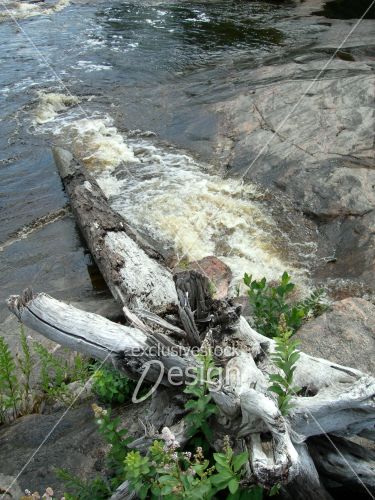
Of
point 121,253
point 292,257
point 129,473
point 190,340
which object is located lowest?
point 292,257

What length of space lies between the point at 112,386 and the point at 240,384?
1.26 meters

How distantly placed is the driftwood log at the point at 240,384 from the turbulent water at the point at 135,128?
100 inches

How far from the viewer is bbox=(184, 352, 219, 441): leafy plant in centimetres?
268

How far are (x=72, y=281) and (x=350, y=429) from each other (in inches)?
172

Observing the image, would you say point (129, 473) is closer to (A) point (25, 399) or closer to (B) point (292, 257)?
(A) point (25, 399)

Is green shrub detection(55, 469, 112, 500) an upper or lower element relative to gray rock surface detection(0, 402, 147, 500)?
upper

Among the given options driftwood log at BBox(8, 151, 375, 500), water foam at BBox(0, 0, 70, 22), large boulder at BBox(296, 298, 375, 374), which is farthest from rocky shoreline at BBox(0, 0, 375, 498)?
water foam at BBox(0, 0, 70, 22)

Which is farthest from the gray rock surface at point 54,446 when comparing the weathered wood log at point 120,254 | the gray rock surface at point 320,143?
the gray rock surface at point 320,143

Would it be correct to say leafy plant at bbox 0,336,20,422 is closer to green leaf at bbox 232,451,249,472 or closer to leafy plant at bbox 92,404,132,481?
leafy plant at bbox 92,404,132,481

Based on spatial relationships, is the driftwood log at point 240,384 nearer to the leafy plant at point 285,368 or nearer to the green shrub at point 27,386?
the leafy plant at point 285,368

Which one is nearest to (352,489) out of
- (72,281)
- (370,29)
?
(72,281)

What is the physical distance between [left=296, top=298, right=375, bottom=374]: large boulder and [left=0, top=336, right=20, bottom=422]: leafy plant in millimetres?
2320

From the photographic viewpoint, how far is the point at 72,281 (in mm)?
6352

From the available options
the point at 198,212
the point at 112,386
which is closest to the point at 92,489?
the point at 112,386
